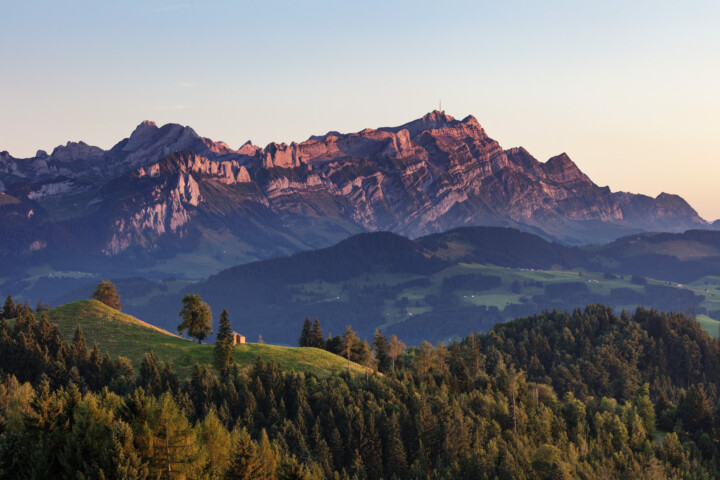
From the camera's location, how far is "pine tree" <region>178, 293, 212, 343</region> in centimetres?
18712

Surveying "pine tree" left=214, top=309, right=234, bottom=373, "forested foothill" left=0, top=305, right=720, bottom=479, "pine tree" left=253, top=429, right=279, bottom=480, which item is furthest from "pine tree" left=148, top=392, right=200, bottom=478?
"pine tree" left=214, top=309, right=234, bottom=373

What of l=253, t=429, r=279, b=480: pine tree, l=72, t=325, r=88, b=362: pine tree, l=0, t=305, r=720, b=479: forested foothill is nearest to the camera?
l=253, t=429, r=279, b=480: pine tree

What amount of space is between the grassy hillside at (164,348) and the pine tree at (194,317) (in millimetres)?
3449

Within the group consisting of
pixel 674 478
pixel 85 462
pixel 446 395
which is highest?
pixel 85 462

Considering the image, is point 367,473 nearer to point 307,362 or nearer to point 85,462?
point 307,362

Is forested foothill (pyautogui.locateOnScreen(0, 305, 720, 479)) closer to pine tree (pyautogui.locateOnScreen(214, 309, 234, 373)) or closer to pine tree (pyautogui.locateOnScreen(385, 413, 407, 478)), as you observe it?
pine tree (pyautogui.locateOnScreen(385, 413, 407, 478))

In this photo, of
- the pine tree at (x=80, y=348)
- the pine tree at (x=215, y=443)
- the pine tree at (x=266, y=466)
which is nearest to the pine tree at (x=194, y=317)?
the pine tree at (x=80, y=348)

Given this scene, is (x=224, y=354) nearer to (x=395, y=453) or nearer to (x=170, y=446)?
(x=395, y=453)

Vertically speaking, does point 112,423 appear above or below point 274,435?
above

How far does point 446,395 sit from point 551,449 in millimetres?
34058

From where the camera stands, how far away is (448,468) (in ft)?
470

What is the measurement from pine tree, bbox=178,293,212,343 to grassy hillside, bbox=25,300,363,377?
3.45m

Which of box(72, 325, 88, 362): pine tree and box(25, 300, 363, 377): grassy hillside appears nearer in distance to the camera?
box(72, 325, 88, 362): pine tree

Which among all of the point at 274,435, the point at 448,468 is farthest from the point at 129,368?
the point at 448,468
